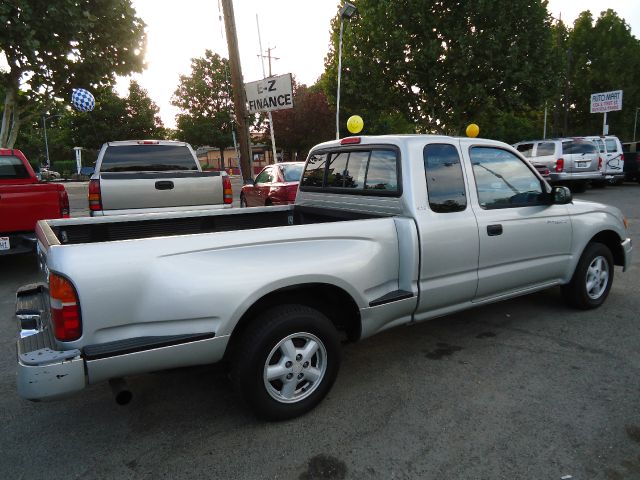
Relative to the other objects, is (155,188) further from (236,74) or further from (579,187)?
(579,187)

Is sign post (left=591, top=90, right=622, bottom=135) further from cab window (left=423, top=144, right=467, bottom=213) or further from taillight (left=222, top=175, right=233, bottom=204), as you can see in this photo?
cab window (left=423, top=144, right=467, bottom=213)

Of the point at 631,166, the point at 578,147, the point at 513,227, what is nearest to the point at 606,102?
the point at 631,166

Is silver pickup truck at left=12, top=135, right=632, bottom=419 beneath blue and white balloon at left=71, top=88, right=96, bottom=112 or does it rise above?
beneath

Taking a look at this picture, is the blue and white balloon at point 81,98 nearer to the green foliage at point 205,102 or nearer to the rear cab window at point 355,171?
the rear cab window at point 355,171

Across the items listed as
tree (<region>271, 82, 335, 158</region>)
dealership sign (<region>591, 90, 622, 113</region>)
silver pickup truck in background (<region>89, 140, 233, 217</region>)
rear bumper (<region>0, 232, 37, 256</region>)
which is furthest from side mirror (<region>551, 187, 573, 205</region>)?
tree (<region>271, 82, 335, 158</region>)

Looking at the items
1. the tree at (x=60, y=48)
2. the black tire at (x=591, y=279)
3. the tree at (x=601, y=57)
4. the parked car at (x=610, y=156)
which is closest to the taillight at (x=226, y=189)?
the black tire at (x=591, y=279)

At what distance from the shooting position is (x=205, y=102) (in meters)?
47.7

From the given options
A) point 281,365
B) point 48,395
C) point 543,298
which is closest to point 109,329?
point 48,395

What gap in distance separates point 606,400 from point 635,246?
18.8 ft

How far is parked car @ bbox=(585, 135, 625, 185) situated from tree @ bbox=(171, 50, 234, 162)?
36.9 m

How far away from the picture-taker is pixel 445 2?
20.2 m

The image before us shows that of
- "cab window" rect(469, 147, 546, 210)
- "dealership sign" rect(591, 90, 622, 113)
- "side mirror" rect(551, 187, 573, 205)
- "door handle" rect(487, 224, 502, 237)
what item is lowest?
"door handle" rect(487, 224, 502, 237)

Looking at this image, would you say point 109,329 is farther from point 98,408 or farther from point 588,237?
point 588,237

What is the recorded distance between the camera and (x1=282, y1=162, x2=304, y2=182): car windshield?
9269 mm
